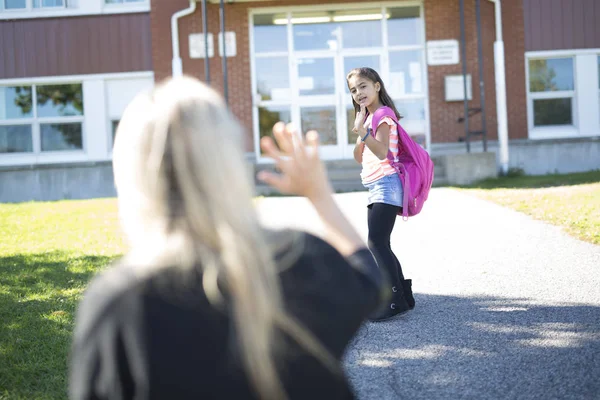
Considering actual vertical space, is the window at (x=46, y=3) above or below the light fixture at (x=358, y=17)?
above

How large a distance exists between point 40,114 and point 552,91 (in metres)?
12.2

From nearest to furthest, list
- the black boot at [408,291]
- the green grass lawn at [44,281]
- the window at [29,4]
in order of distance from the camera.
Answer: the green grass lawn at [44,281]
the black boot at [408,291]
the window at [29,4]

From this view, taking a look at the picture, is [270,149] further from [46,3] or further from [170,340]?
[46,3]

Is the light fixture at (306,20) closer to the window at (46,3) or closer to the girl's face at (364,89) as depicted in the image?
the window at (46,3)

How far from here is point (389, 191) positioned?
486 centimetres

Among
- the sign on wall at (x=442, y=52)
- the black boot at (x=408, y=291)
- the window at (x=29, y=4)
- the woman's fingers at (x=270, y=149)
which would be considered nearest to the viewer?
the woman's fingers at (x=270, y=149)

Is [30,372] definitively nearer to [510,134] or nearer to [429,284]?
[429,284]

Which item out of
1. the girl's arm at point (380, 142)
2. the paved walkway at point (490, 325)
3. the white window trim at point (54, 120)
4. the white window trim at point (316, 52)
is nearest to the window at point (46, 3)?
the white window trim at point (54, 120)

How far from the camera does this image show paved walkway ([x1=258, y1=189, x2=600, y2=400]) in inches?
140

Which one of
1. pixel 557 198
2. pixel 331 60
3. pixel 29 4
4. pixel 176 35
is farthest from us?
pixel 29 4

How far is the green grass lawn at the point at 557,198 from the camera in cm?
834

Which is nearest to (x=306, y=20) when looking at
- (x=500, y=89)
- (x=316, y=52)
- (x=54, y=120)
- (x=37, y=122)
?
(x=316, y=52)

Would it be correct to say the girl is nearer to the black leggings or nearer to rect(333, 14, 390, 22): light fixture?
the black leggings

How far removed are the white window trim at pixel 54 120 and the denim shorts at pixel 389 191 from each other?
1300 cm
